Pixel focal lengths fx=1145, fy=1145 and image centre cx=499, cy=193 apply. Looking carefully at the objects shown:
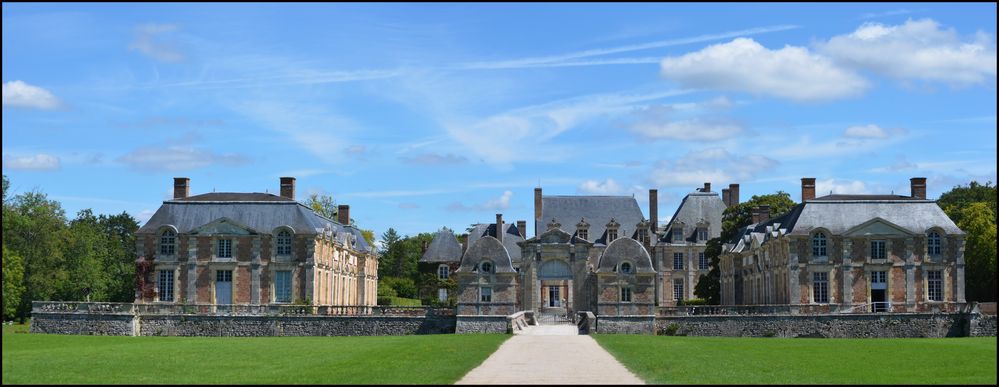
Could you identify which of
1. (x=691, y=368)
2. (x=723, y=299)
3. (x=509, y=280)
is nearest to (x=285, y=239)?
(x=509, y=280)

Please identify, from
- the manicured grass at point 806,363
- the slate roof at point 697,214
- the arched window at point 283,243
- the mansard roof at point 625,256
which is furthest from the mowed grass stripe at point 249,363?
the slate roof at point 697,214

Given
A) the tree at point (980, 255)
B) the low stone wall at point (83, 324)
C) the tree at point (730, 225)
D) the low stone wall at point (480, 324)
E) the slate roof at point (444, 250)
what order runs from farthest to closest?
the slate roof at point (444, 250) < the tree at point (730, 225) < the tree at point (980, 255) < the low stone wall at point (83, 324) < the low stone wall at point (480, 324)

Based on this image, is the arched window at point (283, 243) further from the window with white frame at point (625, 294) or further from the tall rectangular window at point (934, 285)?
the tall rectangular window at point (934, 285)

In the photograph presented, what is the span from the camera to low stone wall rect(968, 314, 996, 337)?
45.4 metres

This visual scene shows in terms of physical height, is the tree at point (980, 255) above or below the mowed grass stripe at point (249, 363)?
above

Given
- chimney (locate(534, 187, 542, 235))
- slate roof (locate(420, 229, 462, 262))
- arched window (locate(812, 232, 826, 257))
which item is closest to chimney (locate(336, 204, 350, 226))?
slate roof (locate(420, 229, 462, 262))

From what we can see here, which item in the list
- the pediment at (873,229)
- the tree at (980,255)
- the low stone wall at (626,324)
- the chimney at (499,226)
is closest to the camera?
the low stone wall at (626,324)

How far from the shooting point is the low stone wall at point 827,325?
4550 centimetres

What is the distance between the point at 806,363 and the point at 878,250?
27.7 meters

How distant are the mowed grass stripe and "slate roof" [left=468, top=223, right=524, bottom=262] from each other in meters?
38.3

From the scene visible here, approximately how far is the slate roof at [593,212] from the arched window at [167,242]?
84.4ft

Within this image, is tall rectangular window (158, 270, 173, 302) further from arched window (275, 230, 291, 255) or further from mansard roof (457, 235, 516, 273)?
mansard roof (457, 235, 516, 273)

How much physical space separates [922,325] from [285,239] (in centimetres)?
2686

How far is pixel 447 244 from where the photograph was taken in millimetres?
71750
